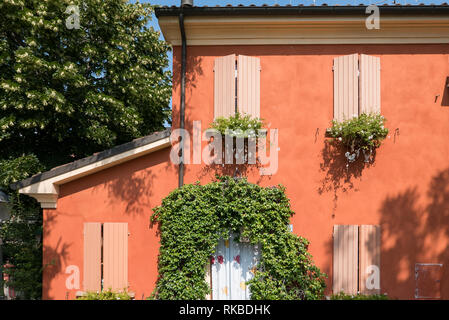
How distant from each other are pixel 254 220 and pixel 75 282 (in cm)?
368

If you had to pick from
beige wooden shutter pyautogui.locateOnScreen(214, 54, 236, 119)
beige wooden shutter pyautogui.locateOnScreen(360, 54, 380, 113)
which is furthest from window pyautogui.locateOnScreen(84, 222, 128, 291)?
beige wooden shutter pyautogui.locateOnScreen(360, 54, 380, 113)

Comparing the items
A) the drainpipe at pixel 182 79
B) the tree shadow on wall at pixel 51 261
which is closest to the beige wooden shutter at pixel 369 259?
the drainpipe at pixel 182 79

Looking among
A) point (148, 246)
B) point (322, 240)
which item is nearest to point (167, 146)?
point (148, 246)

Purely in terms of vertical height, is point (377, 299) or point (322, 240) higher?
point (322, 240)

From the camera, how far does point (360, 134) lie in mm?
5195

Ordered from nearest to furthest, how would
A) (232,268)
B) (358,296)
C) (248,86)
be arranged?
(358,296) → (232,268) → (248,86)

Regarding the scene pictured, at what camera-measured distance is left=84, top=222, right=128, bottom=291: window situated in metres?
5.33

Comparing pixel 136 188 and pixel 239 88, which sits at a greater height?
pixel 239 88

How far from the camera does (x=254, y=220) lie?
17.0ft

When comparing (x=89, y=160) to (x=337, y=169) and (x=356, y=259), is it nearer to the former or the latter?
(x=337, y=169)

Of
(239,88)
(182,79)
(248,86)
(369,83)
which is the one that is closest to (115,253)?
(182,79)

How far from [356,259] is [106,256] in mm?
4832

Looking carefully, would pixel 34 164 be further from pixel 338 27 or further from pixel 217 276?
pixel 338 27

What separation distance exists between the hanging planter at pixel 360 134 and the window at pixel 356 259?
52.3 inches
